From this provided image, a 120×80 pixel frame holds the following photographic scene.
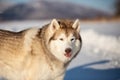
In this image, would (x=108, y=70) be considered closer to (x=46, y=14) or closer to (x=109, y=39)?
(x=109, y=39)

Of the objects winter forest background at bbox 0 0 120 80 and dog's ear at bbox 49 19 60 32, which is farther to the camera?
winter forest background at bbox 0 0 120 80

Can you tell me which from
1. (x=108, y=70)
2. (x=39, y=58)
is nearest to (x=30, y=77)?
(x=39, y=58)

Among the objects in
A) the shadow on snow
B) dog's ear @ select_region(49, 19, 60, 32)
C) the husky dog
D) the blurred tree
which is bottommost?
the shadow on snow

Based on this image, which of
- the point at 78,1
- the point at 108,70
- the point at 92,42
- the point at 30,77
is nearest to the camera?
the point at 30,77

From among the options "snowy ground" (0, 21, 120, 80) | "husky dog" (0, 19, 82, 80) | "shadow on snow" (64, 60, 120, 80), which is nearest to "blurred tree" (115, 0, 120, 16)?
"snowy ground" (0, 21, 120, 80)

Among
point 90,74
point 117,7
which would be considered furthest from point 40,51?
Answer: point 117,7

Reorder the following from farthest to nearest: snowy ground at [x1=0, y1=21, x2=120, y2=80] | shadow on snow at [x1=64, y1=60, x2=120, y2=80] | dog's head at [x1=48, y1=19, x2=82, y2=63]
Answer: snowy ground at [x1=0, y1=21, x2=120, y2=80] → shadow on snow at [x1=64, y1=60, x2=120, y2=80] → dog's head at [x1=48, y1=19, x2=82, y2=63]

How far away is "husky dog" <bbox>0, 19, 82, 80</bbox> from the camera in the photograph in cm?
379

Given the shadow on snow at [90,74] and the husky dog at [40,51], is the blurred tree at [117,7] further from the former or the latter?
the husky dog at [40,51]

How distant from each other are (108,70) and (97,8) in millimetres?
4057

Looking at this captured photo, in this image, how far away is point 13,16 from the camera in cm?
921

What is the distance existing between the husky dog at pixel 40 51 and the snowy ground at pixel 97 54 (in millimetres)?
1219

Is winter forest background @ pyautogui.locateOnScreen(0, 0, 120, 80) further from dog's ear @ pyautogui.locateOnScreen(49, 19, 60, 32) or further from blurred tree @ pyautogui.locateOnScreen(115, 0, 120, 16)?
dog's ear @ pyautogui.locateOnScreen(49, 19, 60, 32)

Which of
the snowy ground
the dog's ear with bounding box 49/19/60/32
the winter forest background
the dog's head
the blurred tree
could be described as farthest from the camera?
the blurred tree
